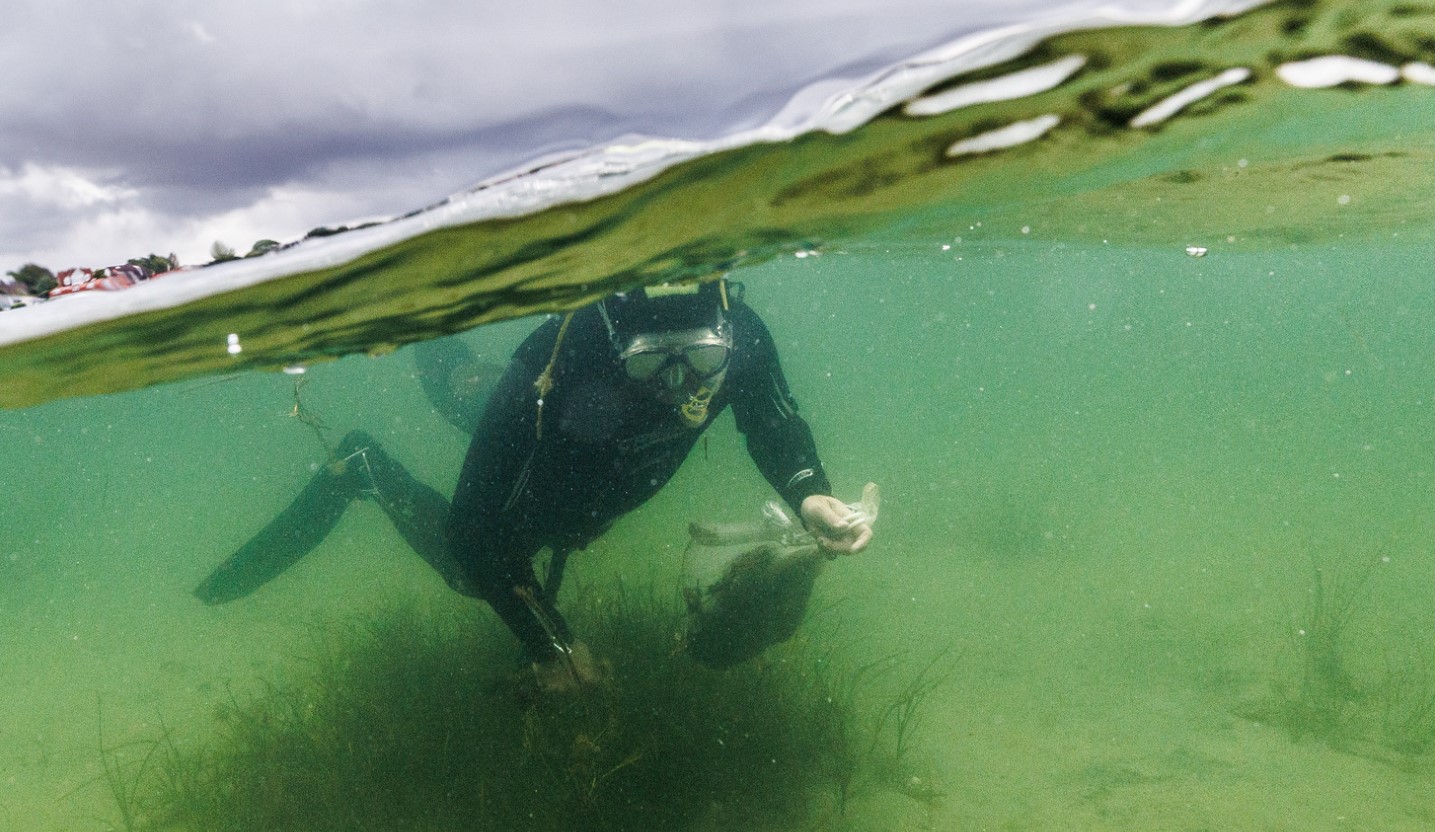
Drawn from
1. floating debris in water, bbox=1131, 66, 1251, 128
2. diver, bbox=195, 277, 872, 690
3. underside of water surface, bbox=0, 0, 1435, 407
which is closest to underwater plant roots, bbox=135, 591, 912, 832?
diver, bbox=195, 277, 872, 690

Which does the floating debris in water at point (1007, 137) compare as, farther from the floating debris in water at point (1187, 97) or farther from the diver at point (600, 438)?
the diver at point (600, 438)

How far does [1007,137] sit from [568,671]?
20.1 feet

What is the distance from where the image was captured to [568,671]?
21.2 ft

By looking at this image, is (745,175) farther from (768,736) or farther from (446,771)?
(446,771)

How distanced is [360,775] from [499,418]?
4.27 meters

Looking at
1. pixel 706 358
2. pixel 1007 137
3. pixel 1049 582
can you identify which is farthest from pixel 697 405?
pixel 1049 582

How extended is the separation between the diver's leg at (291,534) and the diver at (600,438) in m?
3.82

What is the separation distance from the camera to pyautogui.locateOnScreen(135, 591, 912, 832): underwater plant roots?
23.2ft

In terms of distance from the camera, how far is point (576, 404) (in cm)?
720

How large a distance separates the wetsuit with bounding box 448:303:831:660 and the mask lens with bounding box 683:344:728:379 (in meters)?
0.55

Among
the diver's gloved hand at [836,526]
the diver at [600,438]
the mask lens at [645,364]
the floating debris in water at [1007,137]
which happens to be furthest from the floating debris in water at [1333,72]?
the mask lens at [645,364]

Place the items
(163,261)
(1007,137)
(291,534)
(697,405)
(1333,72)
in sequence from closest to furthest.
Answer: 1. (163,261)
2. (1333,72)
3. (1007,137)
4. (697,405)
5. (291,534)

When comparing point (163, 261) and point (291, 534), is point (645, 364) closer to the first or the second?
point (163, 261)

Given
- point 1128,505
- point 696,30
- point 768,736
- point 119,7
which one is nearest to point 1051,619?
point 768,736
